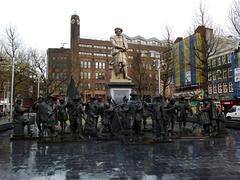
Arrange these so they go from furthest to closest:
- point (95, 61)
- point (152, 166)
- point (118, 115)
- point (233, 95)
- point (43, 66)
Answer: point (95, 61) < point (233, 95) < point (43, 66) < point (118, 115) < point (152, 166)

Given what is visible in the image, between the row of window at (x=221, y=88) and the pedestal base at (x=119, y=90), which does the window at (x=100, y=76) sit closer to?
the row of window at (x=221, y=88)

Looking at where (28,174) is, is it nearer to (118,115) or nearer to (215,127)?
(118,115)

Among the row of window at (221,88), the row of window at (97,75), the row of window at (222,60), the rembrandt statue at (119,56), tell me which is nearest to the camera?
the rembrandt statue at (119,56)

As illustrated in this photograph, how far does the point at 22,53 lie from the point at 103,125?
32.1 meters

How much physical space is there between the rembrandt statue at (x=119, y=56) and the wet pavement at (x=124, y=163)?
33.9 ft

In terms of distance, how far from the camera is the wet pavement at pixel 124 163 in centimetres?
700

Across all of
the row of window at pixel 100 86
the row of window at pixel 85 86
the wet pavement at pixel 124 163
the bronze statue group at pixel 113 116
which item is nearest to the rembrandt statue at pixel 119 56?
the bronze statue group at pixel 113 116

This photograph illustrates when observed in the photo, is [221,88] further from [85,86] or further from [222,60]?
[85,86]

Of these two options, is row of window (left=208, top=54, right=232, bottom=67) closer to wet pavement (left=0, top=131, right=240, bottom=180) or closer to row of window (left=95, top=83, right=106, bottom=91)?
row of window (left=95, top=83, right=106, bottom=91)

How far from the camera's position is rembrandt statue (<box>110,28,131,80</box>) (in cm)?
2141

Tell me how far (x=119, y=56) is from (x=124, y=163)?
45.5 feet

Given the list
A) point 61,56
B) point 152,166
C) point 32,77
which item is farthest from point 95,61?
point 152,166

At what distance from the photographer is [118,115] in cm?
1427

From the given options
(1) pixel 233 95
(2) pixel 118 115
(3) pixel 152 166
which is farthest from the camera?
(1) pixel 233 95
